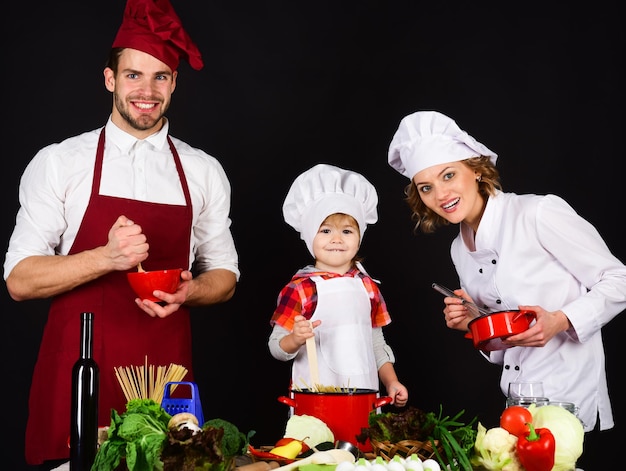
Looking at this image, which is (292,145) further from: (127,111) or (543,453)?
(543,453)

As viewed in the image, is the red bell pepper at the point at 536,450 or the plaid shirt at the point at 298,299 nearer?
the red bell pepper at the point at 536,450

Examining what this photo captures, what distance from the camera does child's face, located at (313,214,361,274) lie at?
2.79m

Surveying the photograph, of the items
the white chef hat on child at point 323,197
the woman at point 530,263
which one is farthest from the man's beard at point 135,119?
the woman at point 530,263

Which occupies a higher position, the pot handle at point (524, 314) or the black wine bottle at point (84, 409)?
the pot handle at point (524, 314)

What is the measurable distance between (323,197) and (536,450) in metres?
1.36

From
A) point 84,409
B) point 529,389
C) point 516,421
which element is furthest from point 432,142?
point 84,409

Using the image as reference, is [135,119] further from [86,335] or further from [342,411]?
[342,411]

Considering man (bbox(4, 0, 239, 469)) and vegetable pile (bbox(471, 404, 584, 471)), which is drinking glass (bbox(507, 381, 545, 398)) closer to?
vegetable pile (bbox(471, 404, 584, 471))

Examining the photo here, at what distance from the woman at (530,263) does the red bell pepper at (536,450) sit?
71 centimetres

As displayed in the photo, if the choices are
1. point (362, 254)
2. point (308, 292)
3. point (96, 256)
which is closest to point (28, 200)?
point (96, 256)

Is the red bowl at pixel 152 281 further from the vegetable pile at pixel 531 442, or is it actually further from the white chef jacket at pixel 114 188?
the vegetable pile at pixel 531 442

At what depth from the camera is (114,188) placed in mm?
2645

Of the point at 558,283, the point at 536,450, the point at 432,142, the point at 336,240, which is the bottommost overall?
the point at 536,450

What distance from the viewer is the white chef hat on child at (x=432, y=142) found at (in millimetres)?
2594
